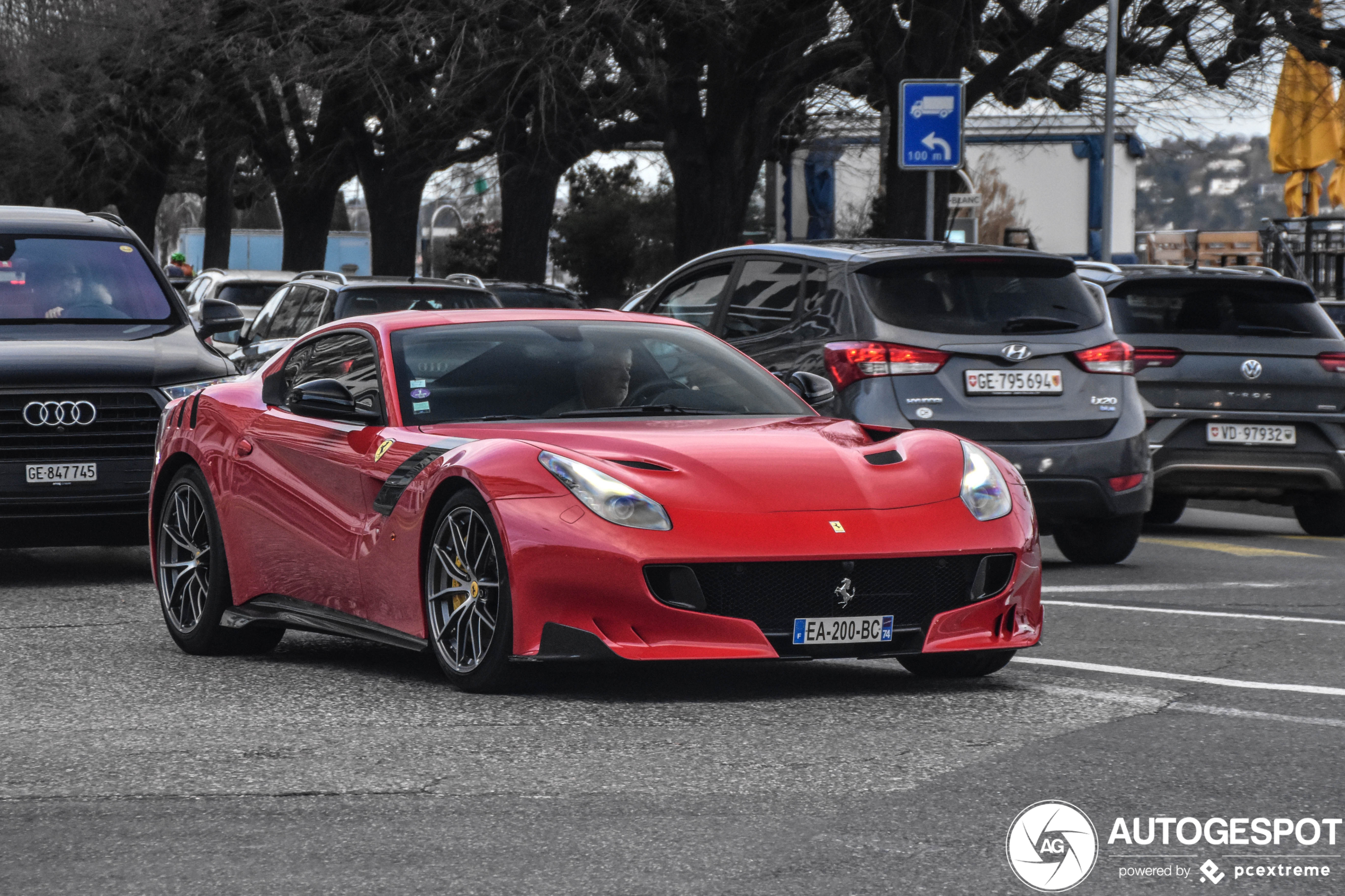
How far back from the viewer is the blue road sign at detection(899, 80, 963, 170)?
54.8 feet

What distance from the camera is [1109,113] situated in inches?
1128

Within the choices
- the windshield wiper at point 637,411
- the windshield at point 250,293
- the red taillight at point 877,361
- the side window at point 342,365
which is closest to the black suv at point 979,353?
the red taillight at point 877,361

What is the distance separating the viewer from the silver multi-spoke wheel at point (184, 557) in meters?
8.24

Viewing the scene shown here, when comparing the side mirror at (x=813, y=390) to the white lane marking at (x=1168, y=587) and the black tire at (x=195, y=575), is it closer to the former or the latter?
the black tire at (x=195, y=575)

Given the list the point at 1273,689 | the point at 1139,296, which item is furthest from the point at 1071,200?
the point at 1273,689

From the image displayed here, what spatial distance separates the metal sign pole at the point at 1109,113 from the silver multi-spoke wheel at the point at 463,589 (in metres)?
18.1

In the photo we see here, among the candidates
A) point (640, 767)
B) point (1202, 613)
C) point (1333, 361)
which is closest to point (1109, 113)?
point (1333, 361)

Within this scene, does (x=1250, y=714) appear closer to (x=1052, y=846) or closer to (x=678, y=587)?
(x=678, y=587)

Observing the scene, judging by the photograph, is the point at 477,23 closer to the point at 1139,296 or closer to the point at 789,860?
the point at 1139,296

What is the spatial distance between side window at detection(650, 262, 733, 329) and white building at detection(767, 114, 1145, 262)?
28780 mm

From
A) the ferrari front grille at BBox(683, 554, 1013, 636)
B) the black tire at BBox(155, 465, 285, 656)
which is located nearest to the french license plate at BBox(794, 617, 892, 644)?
the ferrari front grille at BBox(683, 554, 1013, 636)

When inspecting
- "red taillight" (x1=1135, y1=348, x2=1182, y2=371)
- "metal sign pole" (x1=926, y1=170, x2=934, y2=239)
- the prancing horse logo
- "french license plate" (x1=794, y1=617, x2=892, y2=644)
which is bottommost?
"french license plate" (x1=794, y1=617, x2=892, y2=644)

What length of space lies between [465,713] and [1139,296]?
28.1 feet

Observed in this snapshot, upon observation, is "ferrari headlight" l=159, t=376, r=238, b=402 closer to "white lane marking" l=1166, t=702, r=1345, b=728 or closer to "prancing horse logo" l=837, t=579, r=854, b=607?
"prancing horse logo" l=837, t=579, r=854, b=607
